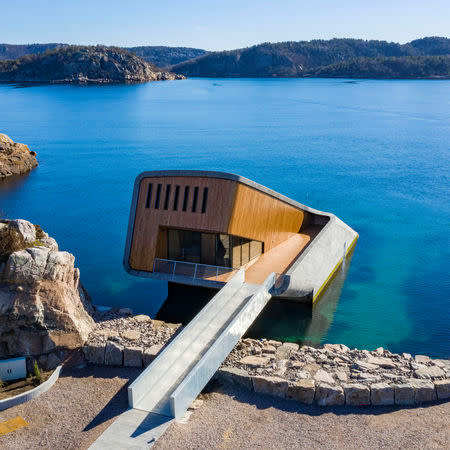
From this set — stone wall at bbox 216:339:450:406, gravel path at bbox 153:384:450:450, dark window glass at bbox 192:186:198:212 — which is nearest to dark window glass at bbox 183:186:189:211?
dark window glass at bbox 192:186:198:212

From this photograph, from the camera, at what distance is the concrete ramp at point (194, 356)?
535 inches

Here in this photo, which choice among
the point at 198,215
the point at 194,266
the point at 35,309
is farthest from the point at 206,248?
the point at 35,309

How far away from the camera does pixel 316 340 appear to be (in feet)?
70.8

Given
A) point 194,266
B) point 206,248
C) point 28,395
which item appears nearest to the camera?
point 28,395

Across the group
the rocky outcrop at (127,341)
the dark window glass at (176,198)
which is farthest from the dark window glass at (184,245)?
the rocky outcrop at (127,341)

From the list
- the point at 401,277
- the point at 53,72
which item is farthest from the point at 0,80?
the point at 401,277

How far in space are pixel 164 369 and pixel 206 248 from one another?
8590 mm

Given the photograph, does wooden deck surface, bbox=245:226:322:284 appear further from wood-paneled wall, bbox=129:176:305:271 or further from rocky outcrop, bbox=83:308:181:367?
rocky outcrop, bbox=83:308:181:367

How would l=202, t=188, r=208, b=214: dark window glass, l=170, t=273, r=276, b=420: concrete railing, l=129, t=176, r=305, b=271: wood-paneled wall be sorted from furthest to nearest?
1. l=202, t=188, r=208, b=214: dark window glass
2. l=129, t=176, r=305, b=271: wood-paneled wall
3. l=170, t=273, r=276, b=420: concrete railing

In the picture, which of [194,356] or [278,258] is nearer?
[194,356]

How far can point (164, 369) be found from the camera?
583 inches

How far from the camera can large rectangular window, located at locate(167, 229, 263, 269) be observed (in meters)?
22.6

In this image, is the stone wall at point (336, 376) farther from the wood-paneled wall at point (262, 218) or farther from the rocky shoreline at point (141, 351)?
the wood-paneled wall at point (262, 218)

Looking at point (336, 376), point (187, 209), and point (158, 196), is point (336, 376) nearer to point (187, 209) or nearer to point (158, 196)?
point (187, 209)
